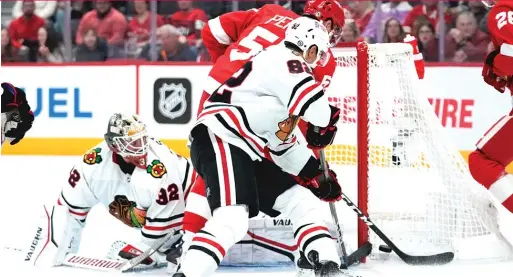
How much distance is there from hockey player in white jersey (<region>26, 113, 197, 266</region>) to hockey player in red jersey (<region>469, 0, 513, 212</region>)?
1.22 m

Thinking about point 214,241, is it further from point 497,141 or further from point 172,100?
point 172,100

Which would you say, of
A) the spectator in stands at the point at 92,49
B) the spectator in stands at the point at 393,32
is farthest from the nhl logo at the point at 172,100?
the spectator in stands at the point at 393,32

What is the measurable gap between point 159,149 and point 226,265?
53cm

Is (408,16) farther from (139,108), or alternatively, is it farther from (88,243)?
(88,243)

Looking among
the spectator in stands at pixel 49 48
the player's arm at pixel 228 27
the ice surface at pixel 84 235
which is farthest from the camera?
the spectator in stands at pixel 49 48

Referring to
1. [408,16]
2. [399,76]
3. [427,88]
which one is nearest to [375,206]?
[399,76]

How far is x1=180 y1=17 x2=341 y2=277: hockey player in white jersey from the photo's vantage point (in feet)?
10.2

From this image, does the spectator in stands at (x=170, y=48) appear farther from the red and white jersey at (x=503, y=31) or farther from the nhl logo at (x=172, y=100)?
the red and white jersey at (x=503, y=31)

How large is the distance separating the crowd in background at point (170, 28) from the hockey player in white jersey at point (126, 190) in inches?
121

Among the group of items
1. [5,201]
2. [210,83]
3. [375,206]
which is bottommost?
[5,201]

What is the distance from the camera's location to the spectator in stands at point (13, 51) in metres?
7.35

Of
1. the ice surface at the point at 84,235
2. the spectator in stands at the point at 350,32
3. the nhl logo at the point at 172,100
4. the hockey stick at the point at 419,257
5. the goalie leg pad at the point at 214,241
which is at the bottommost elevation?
the ice surface at the point at 84,235

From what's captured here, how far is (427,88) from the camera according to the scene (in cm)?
654

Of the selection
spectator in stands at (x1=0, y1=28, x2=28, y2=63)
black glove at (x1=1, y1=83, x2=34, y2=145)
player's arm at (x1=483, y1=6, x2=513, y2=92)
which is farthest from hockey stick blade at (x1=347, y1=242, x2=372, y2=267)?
spectator in stands at (x1=0, y1=28, x2=28, y2=63)
